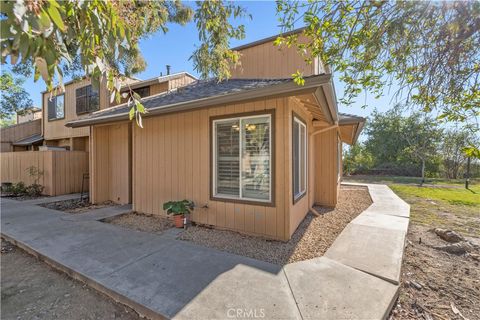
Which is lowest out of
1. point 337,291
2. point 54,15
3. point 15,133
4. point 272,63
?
point 337,291

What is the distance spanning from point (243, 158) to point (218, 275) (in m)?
2.25

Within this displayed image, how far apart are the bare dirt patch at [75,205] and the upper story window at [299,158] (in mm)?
5769

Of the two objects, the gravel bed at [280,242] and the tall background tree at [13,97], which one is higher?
the tall background tree at [13,97]

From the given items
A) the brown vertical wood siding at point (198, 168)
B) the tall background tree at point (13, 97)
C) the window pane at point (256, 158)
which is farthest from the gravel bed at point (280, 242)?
the tall background tree at point (13, 97)

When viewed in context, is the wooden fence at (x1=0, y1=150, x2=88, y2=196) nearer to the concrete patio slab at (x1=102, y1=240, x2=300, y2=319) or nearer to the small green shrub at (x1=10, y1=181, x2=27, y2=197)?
the small green shrub at (x1=10, y1=181, x2=27, y2=197)

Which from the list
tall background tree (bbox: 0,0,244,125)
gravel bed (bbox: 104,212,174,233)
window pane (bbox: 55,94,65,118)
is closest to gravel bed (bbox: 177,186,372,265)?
gravel bed (bbox: 104,212,174,233)

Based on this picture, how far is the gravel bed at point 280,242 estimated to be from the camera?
12.2ft

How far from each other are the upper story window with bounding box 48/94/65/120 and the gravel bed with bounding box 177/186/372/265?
12.7m

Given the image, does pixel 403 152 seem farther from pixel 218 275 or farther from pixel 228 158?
pixel 218 275

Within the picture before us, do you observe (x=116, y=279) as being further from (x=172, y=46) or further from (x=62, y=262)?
(x=172, y=46)

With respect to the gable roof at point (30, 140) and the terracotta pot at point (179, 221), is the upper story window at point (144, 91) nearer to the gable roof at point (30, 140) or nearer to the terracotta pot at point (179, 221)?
Result: the terracotta pot at point (179, 221)

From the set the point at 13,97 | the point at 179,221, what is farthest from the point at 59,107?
the point at 179,221

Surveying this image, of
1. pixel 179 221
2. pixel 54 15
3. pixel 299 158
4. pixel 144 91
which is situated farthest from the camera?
pixel 144 91

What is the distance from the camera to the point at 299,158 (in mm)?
5332
